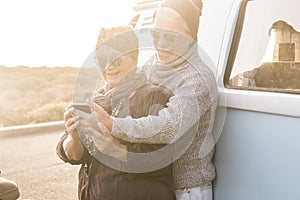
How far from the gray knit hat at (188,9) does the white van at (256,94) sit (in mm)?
453

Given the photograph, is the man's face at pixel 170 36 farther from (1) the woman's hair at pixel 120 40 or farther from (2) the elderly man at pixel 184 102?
(1) the woman's hair at pixel 120 40

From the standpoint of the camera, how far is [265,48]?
2.35 metres

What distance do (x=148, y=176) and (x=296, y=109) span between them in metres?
0.70

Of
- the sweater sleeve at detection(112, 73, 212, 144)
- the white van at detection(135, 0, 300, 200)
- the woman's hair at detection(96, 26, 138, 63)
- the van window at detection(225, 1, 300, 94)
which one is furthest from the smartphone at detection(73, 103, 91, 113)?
the van window at detection(225, 1, 300, 94)

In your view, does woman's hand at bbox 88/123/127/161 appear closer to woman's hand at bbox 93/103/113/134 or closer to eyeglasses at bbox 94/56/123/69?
woman's hand at bbox 93/103/113/134

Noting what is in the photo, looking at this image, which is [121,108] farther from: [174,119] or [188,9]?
[188,9]

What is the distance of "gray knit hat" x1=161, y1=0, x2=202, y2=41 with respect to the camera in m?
1.85

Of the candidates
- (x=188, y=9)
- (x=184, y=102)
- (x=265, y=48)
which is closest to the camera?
(x=184, y=102)

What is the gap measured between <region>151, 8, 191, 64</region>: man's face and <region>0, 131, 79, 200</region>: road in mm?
→ 3491

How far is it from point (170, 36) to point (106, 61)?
1.05 ft

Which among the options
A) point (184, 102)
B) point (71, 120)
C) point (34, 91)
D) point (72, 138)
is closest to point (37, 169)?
point (72, 138)

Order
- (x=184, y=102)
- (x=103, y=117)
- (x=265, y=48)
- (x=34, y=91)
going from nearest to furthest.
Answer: (x=103, y=117), (x=184, y=102), (x=265, y=48), (x=34, y=91)

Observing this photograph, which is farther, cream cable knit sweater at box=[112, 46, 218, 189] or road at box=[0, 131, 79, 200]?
road at box=[0, 131, 79, 200]

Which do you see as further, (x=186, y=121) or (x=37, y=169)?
(x=37, y=169)
